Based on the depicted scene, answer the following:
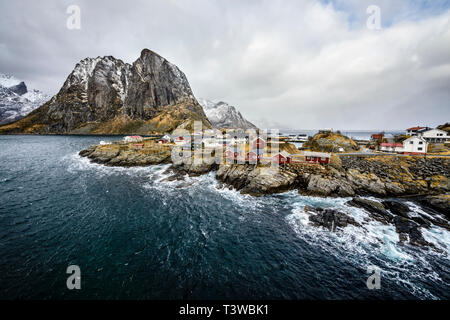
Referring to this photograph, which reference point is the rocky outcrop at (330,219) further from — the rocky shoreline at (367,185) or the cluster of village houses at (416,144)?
the cluster of village houses at (416,144)

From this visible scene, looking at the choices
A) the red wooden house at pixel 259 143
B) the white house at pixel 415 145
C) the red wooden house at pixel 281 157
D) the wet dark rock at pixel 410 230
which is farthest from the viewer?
the red wooden house at pixel 259 143

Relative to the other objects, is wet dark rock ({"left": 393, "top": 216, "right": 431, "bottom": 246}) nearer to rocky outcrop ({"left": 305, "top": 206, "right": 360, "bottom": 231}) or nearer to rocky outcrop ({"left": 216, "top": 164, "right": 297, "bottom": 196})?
rocky outcrop ({"left": 305, "top": 206, "right": 360, "bottom": 231})

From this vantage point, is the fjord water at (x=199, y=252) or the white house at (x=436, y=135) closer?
the fjord water at (x=199, y=252)

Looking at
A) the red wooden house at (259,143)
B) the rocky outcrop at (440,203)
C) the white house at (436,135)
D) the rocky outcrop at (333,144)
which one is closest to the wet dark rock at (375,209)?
the rocky outcrop at (440,203)

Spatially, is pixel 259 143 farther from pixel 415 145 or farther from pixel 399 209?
pixel 415 145

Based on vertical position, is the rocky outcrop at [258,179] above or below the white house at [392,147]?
below

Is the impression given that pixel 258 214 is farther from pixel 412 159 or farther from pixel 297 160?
pixel 412 159
